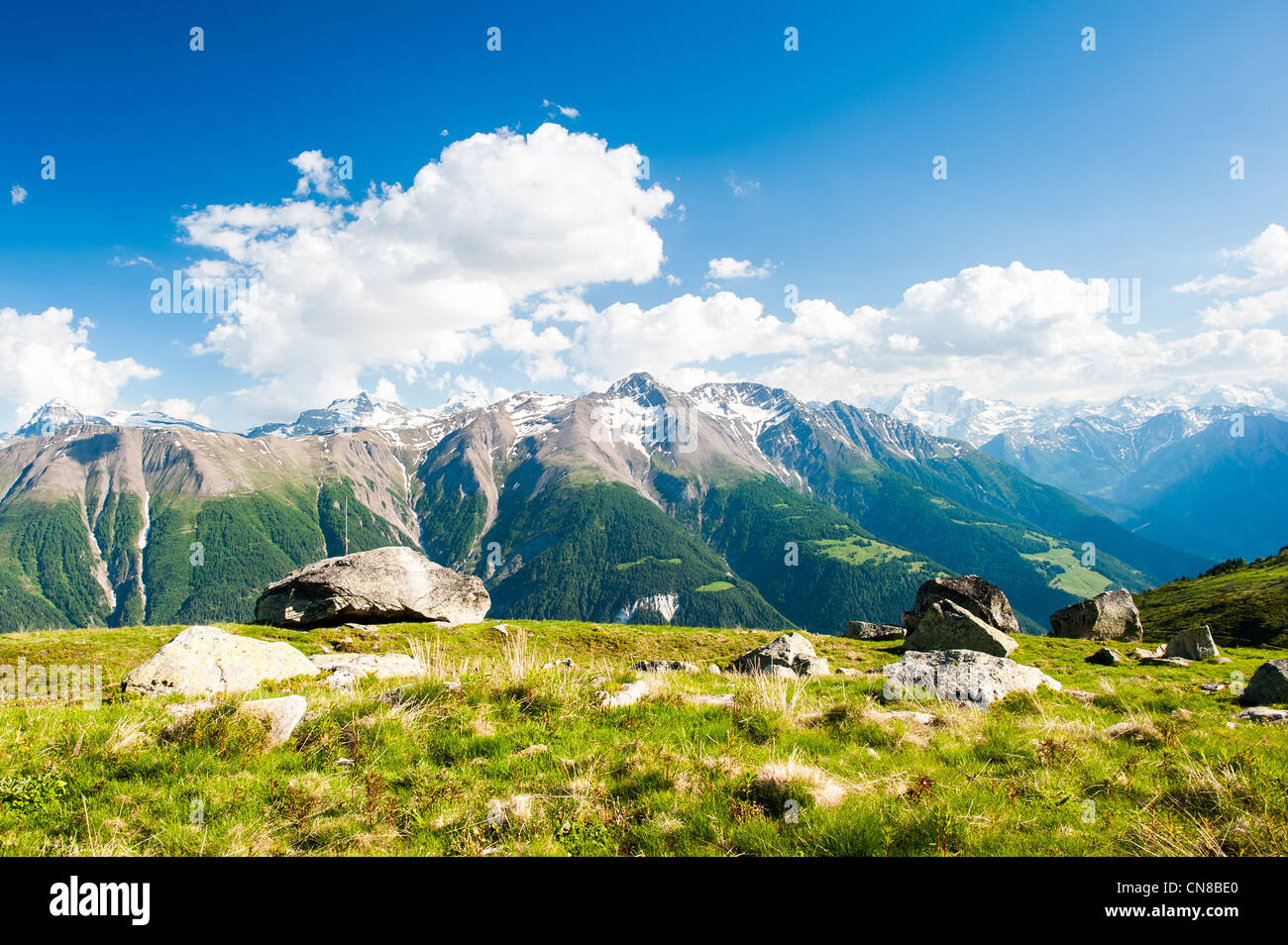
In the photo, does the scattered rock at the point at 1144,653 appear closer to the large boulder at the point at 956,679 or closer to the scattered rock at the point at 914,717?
the large boulder at the point at 956,679

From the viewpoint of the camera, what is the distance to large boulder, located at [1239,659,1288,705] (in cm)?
1489

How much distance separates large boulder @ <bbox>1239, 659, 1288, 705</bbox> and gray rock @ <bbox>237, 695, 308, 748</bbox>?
75.9 feet

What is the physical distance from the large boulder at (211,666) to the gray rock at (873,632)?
43851 mm

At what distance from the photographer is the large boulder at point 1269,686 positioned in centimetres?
1489

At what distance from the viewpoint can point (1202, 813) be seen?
6176 millimetres

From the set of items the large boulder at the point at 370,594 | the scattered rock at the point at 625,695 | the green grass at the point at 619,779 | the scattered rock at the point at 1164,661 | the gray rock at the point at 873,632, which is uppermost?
the green grass at the point at 619,779

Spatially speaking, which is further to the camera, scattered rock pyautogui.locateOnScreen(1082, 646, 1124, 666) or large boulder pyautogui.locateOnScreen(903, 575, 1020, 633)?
large boulder pyautogui.locateOnScreen(903, 575, 1020, 633)

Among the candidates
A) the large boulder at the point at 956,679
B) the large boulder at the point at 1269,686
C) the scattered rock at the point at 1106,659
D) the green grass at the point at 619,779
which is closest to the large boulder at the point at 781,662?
the large boulder at the point at 956,679

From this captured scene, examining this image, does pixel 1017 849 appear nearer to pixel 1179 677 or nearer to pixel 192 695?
pixel 192 695

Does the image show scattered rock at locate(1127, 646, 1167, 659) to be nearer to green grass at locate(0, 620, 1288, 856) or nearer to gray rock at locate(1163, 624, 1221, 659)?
gray rock at locate(1163, 624, 1221, 659)

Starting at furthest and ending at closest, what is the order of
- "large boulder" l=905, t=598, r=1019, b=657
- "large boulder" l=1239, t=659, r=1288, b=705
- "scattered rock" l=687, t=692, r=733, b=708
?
"large boulder" l=905, t=598, r=1019, b=657
"large boulder" l=1239, t=659, r=1288, b=705
"scattered rock" l=687, t=692, r=733, b=708

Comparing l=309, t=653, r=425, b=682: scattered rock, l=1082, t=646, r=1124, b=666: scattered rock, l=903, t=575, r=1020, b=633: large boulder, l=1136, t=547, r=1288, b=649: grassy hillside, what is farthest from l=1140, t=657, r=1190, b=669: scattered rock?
l=309, t=653, r=425, b=682: scattered rock
